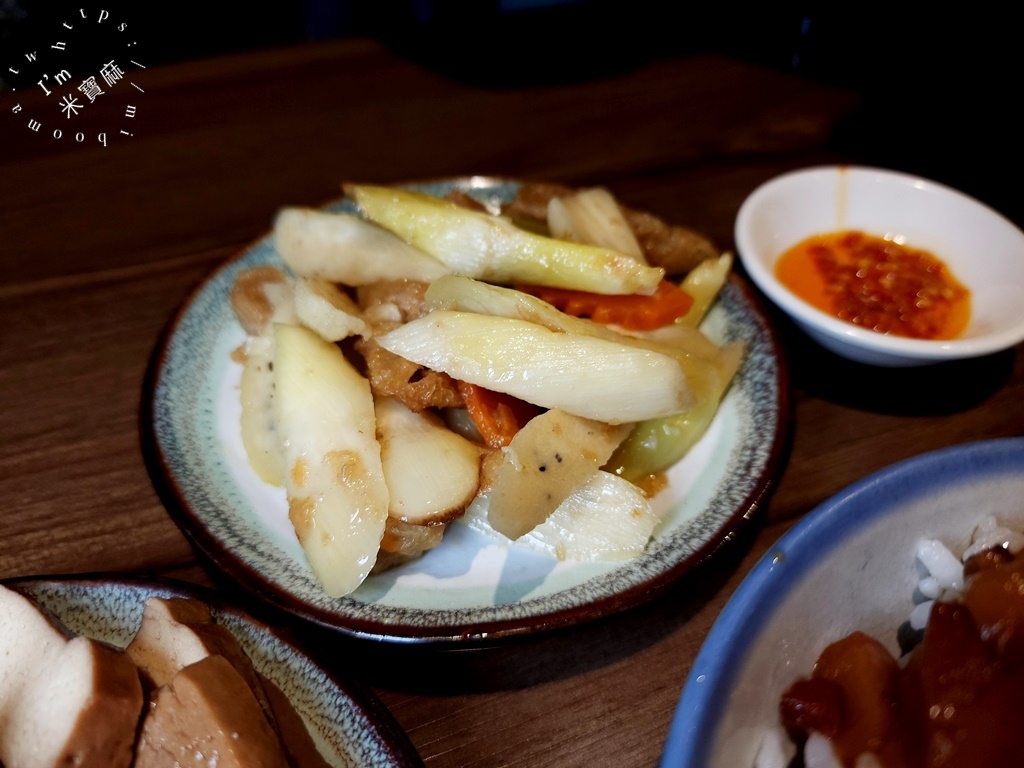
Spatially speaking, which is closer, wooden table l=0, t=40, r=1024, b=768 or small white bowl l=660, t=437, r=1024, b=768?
small white bowl l=660, t=437, r=1024, b=768

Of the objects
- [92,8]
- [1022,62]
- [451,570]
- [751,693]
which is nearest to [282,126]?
[92,8]

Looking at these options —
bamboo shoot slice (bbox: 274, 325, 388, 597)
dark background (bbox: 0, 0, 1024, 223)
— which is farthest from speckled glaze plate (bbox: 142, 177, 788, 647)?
dark background (bbox: 0, 0, 1024, 223)

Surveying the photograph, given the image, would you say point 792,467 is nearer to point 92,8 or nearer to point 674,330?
point 674,330

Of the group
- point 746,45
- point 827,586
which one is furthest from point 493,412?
point 746,45

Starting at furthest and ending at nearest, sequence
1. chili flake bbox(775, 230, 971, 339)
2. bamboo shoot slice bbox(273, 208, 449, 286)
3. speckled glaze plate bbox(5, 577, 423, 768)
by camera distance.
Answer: chili flake bbox(775, 230, 971, 339) → bamboo shoot slice bbox(273, 208, 449, 286) → speckled glaze plate bbox(5, 577, 423, 768)

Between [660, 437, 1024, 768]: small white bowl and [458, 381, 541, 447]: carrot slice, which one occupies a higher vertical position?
[660, 437, 1024, 768]: small white bowl

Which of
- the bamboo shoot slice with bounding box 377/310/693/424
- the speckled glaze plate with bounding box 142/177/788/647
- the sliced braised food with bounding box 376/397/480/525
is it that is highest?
the bamboo shoot slice with bounding box 377/310/693/424

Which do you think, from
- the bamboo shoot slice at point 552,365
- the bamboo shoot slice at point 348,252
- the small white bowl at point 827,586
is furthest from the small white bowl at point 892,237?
the bamboo shoot slice at point 348,252

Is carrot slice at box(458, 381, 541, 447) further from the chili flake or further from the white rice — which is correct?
the chili flake
